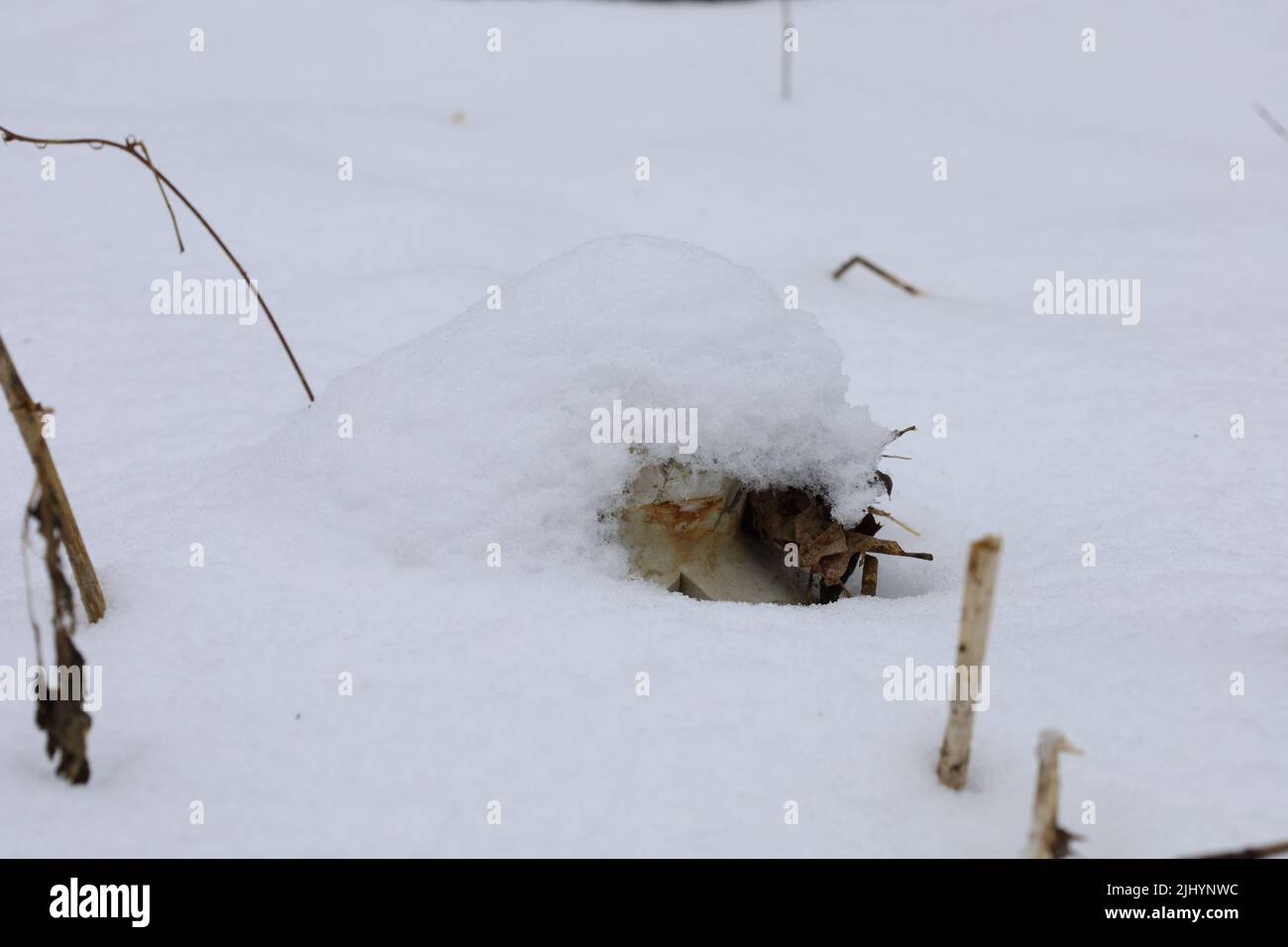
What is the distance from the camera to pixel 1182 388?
2.82m

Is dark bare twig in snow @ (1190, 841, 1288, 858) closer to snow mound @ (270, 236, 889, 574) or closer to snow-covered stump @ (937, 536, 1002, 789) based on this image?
snow-covered stump @ (937, 536, 1002, 789)

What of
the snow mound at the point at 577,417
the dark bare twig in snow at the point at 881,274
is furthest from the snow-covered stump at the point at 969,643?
the dark bare twig in snow at the point at 881,274

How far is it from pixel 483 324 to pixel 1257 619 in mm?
1614

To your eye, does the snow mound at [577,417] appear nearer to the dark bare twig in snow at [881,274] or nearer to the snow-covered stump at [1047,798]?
the snow-covered stump at [1047,798]

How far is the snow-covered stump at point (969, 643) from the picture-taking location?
132 cm

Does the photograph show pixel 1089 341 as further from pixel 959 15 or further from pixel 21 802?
pixel 959 15

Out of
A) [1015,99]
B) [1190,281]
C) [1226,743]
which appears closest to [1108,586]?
[1226,743]

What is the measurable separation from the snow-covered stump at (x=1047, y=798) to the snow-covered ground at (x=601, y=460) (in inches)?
3.8

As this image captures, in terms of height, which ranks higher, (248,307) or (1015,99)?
(1015,99)

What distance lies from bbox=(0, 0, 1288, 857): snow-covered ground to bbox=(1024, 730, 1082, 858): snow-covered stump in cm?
10

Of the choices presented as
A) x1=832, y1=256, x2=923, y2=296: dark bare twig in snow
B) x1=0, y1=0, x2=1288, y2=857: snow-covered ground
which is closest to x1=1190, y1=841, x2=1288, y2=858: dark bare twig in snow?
x1=0, y1=0, x2=1288, y2=857: snow-covered ground

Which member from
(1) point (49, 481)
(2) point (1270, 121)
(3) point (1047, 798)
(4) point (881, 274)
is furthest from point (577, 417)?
(4) point (881, 274)

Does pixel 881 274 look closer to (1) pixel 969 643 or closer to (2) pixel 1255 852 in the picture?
(1) pixel 969 643

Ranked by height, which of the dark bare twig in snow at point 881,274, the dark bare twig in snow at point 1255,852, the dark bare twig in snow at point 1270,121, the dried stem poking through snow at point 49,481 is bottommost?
the dark bare twig in snow at point 1255,852
